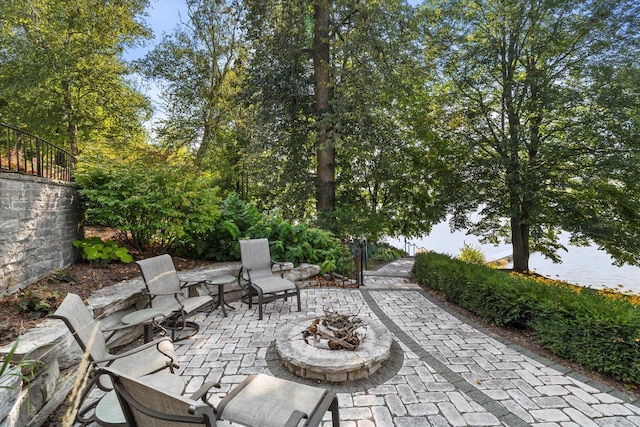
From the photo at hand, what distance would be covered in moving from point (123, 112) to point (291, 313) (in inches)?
420

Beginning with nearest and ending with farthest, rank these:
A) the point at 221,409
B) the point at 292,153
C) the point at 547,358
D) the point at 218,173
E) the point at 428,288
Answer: the point at 221,409 → the point at 547,358 → the point at 428,288 → the point at 292,153 → the point at 218,173

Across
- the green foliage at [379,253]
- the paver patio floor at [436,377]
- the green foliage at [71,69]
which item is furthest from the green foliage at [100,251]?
the green foliage at [379,253]

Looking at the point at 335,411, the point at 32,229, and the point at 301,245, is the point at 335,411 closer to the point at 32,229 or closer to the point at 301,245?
the point at 32,229

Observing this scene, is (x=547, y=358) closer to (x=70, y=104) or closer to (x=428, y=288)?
(x=428, y=288)

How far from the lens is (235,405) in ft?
6.31

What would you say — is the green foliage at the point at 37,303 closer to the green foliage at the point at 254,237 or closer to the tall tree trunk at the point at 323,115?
the green foliage at the point at 254,237

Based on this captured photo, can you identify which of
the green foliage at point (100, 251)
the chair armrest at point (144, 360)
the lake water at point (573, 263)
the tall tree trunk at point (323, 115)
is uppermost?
the tall tree trunk at point (323, 115)

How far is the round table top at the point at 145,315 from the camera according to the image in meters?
3.17

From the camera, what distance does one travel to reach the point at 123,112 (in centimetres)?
1123

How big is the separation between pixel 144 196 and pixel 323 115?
5.15 metres

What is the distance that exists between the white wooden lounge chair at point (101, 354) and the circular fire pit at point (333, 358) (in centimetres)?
110

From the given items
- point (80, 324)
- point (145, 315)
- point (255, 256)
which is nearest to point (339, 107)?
point (255, 256)

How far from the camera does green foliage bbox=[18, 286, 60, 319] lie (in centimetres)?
300

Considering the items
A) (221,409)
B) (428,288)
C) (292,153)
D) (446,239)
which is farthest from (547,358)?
(446,239)
